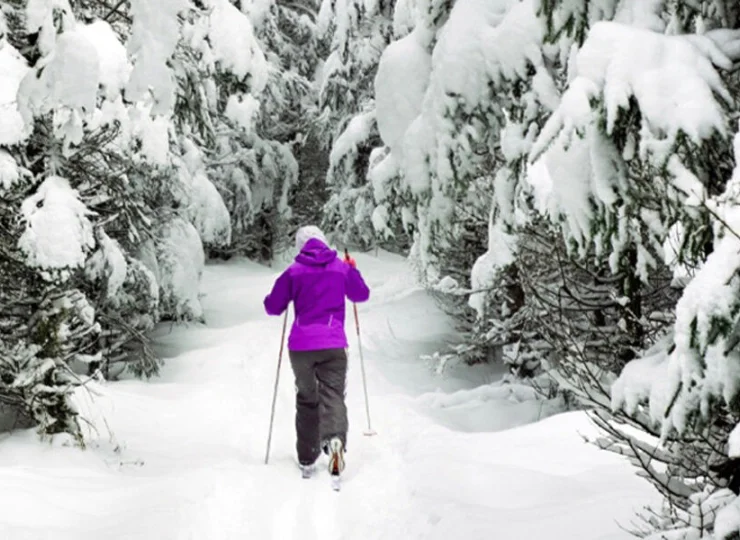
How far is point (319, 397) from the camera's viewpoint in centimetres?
674

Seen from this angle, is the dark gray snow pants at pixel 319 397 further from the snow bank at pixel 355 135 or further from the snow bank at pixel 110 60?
the snow bank at pixel 355 135

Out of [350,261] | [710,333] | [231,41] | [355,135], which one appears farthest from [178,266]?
[710,333]

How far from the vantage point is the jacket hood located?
21.9 feet

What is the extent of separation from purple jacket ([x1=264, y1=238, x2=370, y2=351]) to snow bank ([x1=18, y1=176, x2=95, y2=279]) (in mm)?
1641

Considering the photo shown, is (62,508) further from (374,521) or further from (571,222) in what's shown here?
(571,222)

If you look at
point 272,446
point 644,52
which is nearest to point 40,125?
point 272,446

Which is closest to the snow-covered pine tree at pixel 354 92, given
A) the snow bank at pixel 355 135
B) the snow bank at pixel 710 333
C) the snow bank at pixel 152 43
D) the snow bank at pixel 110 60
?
the snow bank at pixel 355 135

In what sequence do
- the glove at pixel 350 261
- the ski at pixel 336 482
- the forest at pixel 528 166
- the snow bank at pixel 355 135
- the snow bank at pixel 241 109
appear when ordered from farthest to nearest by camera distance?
the snow bank at pixel 355 135 < the snow bank at pixel 241 109 < the glove at pixel 350 261 < the ski at pixel 336 482 < the forest at pixel 528 166

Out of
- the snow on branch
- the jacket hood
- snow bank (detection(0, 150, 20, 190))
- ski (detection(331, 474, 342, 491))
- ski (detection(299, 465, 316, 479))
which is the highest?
the snow on branch

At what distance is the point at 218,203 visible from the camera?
1497 centimetres

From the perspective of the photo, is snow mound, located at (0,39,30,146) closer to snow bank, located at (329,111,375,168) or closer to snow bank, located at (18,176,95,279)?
snow bank, located at (18,176,95,279)

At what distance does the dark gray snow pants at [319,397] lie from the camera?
658 cm

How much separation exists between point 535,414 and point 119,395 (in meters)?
5.09

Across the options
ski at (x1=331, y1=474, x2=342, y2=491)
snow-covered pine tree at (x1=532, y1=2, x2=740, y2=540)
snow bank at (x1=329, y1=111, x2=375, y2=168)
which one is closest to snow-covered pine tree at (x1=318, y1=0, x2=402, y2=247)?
snow bank at (x1=329, y1=111, x2=375, y2=168)
